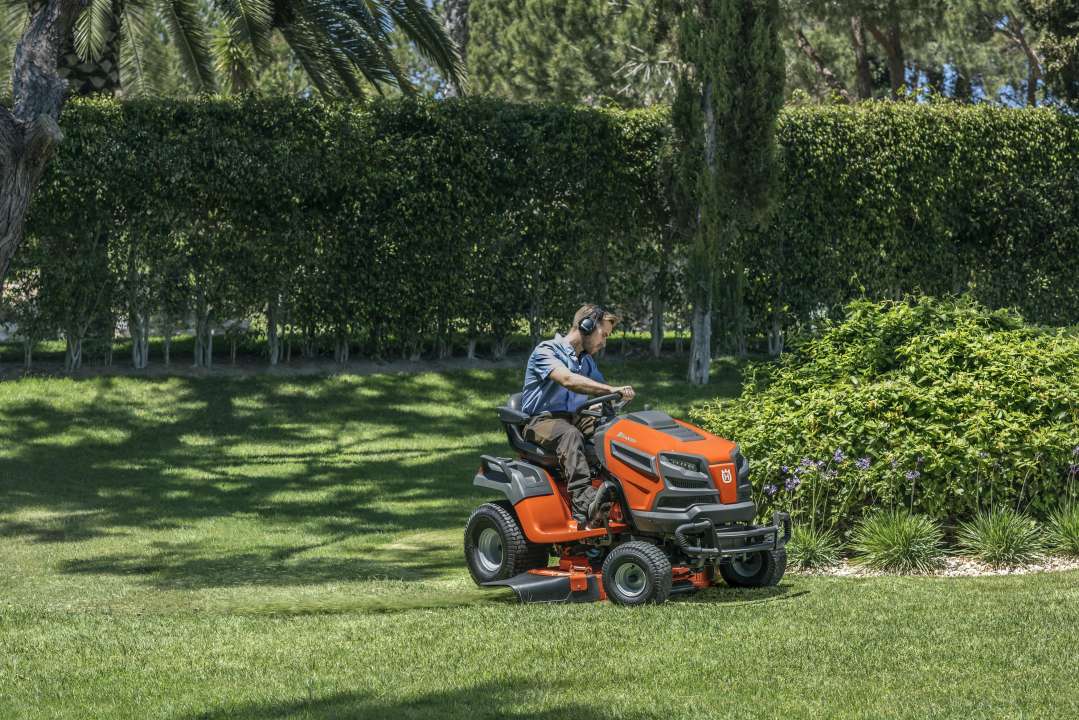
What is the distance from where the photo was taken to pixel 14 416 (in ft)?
50.0

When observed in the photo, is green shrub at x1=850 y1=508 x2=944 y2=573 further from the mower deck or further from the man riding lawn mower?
the mower deck

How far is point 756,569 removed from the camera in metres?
A: 7.85

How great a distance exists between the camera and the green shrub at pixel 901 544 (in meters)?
8.38

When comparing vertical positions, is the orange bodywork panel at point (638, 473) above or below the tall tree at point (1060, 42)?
below

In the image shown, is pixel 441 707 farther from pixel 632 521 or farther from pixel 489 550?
pixel 489 550

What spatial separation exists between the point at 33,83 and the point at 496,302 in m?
8.17

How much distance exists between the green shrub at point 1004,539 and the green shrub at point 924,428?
16 cm

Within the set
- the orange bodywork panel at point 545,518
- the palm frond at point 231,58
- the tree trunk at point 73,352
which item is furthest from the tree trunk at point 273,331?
the orange bodywork panel at point 545,518

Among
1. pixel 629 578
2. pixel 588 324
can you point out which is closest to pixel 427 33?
pixel 588 324

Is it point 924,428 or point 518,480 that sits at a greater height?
point 924,428

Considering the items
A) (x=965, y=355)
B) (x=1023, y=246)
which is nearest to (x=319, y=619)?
(x=965, y=355)

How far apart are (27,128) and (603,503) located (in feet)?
18.0

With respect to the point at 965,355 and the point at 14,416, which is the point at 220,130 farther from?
the point at 965,355

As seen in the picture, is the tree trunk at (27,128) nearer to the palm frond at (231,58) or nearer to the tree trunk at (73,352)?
the tree trunk at (73,352)
